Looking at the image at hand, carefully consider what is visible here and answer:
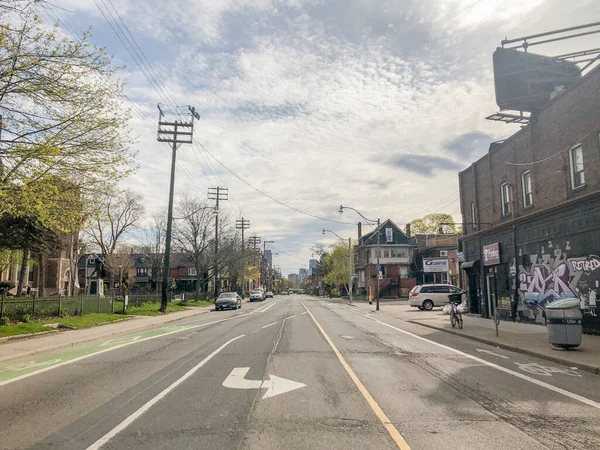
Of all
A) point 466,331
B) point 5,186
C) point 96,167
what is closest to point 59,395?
point 5,186

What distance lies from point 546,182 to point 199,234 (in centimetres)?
3535

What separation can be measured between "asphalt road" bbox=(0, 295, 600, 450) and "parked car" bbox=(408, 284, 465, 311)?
75.0ft

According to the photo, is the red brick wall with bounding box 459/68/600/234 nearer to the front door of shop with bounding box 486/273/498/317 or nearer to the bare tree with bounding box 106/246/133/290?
the front door of shop with bounding box 486/273/498/317

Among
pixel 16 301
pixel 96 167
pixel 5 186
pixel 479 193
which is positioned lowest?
pixel 16 301

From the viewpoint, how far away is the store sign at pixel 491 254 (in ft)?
76.6

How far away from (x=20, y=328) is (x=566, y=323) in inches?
672

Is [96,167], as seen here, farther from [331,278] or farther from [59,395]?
[331,278]

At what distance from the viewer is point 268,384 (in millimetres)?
8148

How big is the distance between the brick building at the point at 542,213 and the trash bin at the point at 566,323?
3898mm

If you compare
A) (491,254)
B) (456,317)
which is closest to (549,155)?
(491,254)

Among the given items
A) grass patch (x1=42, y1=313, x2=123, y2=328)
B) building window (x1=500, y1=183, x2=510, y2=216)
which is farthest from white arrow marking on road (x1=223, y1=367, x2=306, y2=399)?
building window (x1=500, y1=183, x2=510, y2=216)

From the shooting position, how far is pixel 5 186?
1174cm

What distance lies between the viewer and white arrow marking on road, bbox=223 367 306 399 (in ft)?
25.2

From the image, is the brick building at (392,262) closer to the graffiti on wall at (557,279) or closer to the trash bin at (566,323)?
the graffiti on wall at (557,279)
